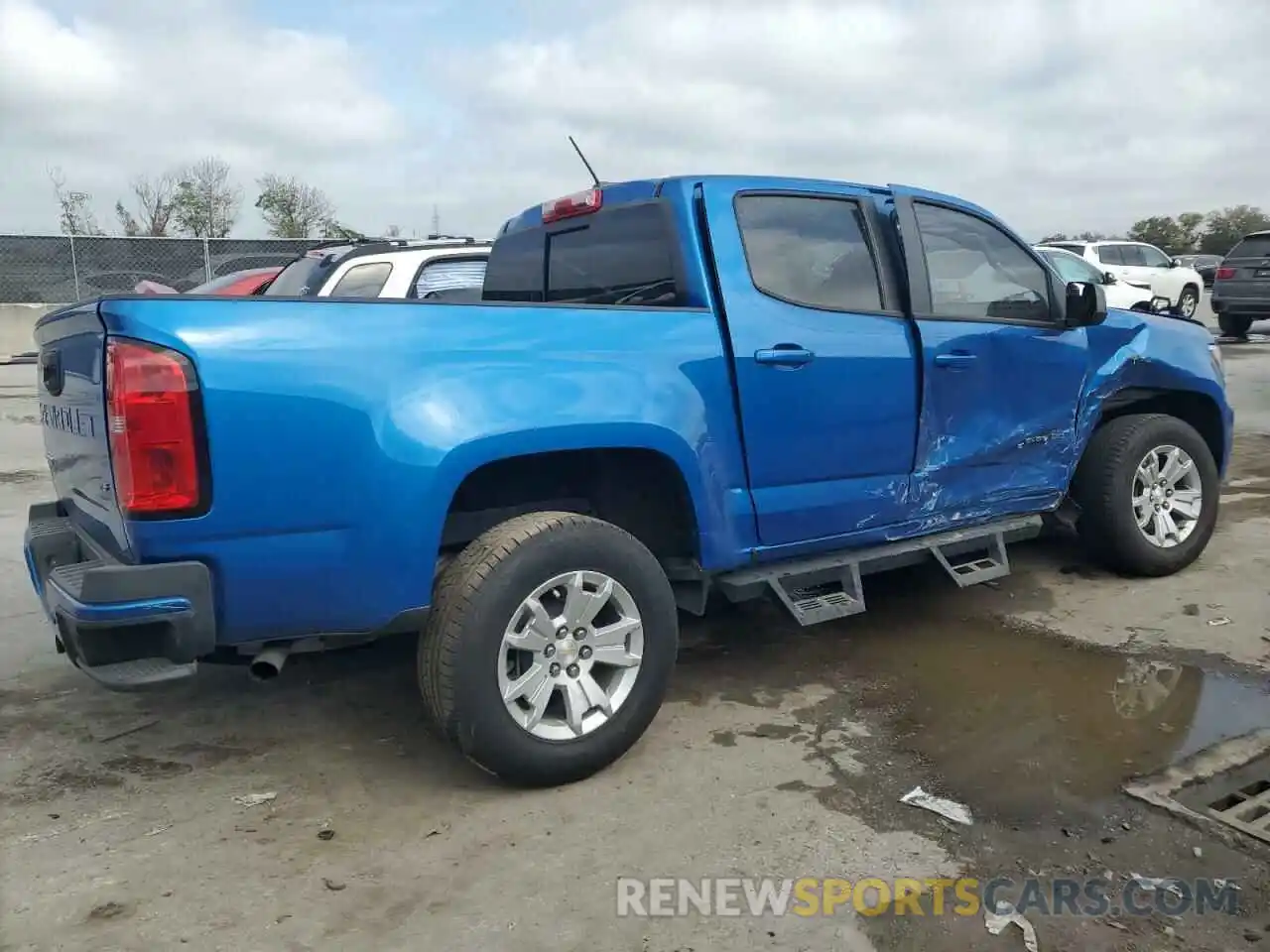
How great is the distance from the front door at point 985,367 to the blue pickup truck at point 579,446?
14 millimetres

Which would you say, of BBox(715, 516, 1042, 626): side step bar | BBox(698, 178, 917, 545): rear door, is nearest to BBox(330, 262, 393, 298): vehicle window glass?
BBox(698, 178, 917, 545): rear door

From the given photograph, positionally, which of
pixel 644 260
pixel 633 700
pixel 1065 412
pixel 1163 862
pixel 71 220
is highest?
pixel 71 220

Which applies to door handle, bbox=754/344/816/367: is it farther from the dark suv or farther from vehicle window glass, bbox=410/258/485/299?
the dark suv

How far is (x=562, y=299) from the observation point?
14.2 ft

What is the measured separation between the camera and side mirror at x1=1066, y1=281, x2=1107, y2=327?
4574mm

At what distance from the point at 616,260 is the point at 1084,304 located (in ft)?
7.14

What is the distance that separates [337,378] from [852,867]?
6.22 ft

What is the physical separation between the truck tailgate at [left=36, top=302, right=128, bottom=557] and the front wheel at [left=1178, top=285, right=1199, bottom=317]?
2292cm

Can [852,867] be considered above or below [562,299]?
below

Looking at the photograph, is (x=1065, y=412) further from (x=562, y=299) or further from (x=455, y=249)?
(x=455, y=249)

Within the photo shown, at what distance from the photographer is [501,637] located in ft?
9.78

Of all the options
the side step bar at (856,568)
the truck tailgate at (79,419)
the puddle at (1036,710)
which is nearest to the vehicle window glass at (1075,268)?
the side step bar at (856,568)

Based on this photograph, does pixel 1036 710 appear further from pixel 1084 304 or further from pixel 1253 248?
pixel 1253 248

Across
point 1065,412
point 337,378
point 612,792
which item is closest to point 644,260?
point 337,378
